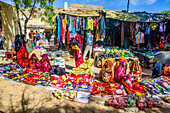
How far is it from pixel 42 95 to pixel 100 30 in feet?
21.8

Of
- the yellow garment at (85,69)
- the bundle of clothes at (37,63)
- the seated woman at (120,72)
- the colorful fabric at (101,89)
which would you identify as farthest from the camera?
the bundle of clothes at (37,63)

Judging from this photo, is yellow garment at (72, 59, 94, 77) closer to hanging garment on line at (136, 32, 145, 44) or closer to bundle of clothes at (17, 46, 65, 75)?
bundle of clothes at (17, 46, 65, 75)

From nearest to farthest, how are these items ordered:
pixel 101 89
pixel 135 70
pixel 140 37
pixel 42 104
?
pixel 42 104, pixel 101 89, pixel 135 70, pixel 140 37

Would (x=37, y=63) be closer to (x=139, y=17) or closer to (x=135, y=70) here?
(x=135, y=70)

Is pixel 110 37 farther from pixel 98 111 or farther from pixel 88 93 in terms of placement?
pixel 98 111

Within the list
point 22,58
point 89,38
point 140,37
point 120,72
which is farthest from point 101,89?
point 140,37

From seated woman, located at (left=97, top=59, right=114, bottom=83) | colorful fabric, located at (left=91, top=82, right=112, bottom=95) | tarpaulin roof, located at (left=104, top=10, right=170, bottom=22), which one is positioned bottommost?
colorful fabric, located at (left=91, top=82, right=112, bottom=95)

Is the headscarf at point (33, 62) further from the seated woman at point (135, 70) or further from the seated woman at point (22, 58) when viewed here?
the seated woman at point (135, 70)

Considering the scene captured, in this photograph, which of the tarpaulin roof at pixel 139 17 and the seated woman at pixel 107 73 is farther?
the tarpaulin roof at pixel 139 17

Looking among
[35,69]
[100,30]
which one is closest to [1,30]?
[35,69]

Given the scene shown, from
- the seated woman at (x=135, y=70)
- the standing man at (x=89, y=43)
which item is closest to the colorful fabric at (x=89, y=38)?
the standing man at (x=89, y=43)

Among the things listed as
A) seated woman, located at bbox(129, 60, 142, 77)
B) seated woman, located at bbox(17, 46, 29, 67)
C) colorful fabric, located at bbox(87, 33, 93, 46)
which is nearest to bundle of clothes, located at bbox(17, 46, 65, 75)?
seated woman, located at bbox(17, 46, 29, 67)

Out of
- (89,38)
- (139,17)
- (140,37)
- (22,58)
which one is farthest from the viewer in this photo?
(140,37)

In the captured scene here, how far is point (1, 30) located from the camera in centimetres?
1167
